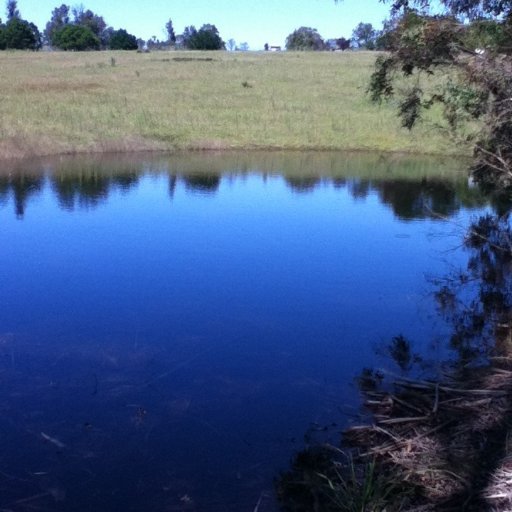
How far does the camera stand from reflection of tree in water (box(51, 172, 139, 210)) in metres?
16.9

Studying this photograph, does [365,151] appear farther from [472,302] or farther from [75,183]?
[472,302]

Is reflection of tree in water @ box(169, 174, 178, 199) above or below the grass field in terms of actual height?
below

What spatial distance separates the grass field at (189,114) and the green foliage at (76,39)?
3334 centimetres

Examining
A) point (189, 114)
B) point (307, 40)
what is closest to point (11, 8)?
point (307, 40)

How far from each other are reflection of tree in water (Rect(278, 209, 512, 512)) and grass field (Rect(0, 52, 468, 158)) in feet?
44.8

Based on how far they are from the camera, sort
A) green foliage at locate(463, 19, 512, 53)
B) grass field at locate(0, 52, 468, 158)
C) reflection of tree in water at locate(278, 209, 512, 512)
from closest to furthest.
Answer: reflection of tree in water at locate(278, 209, 512, 512)
green foliage at locate(463, 19, 512, 53)
grass field at locate(0, 52, 468, 158)

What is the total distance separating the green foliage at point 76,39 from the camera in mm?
70562

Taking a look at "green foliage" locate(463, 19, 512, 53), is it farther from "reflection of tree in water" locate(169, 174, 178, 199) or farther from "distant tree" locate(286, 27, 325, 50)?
"distant tree" locate(286, 27, 325, 50)

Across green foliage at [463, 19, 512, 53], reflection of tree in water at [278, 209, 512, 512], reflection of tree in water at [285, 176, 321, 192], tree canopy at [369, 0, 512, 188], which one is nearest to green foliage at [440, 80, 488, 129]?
tree canopy at [369, 0, 512, 188]

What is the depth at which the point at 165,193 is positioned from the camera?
1822 cm

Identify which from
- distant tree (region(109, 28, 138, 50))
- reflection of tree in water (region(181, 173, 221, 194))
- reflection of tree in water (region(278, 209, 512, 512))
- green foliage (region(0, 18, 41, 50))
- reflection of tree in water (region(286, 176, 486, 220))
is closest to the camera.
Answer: reflection of tree in water (region(278, 209, 512, 512))

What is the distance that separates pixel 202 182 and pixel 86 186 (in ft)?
9.82

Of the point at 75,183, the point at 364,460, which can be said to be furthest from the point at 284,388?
the point at 75,183

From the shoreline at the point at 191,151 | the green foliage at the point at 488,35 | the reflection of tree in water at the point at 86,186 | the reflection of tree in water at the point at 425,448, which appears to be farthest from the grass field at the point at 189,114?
the reflection of tree in water at the point at 425,448
